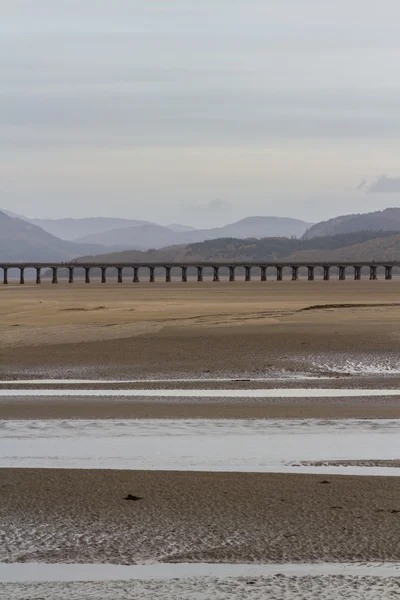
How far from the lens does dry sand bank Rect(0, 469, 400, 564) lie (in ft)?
25.6

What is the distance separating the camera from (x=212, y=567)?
7453 millimetres

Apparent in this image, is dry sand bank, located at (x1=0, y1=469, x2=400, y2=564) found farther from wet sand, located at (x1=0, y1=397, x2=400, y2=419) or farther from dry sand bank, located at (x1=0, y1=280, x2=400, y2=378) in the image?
dry sand bank, located at (x1=0, y1=280, x2=400, y2=378)

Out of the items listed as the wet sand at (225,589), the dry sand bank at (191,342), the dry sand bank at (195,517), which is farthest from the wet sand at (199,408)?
the wet sand at (225,589)

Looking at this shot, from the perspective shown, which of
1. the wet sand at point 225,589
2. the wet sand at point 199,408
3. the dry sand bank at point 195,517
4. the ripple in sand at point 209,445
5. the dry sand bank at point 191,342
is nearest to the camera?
the wet sand at point 225,589

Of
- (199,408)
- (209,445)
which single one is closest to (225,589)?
(209,445)

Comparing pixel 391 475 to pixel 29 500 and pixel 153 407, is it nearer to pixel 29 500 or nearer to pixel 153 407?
pixel 29 500

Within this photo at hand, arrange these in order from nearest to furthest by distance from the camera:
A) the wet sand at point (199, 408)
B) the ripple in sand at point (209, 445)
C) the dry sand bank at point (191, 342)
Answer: the ripple in sand at point (209, 445) → the wet sand at point (199, 408) → the dry sand bank at point (191, 342)

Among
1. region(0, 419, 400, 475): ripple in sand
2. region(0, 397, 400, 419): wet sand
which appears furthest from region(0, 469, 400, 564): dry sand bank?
region(0, 397, 400, 419): wet sand

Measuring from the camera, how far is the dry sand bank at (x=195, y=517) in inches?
307

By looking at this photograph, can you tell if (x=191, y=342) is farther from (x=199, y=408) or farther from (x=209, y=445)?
(x=209, y=445)

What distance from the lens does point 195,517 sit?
882 cm

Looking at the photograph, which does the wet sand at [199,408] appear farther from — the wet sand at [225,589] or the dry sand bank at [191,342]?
the wet sand at [225,589]

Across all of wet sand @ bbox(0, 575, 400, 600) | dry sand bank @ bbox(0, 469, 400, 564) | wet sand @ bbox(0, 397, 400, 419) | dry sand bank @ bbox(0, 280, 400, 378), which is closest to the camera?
wet sand @ bbox(0, 575, 400, 600)

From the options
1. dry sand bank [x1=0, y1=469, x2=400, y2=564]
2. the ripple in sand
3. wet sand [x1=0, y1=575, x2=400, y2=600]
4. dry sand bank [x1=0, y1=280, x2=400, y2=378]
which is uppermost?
wet sand [x1=0, y1=575, x2=400, y2=600]
